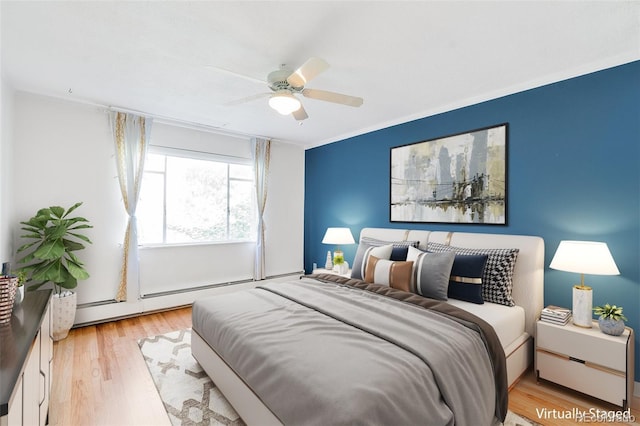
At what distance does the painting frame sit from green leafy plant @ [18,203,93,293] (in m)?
3.70

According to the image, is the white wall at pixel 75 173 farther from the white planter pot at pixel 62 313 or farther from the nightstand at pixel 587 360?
the nightstand at pixel 587 360

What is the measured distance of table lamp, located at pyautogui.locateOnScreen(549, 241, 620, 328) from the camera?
210 cm

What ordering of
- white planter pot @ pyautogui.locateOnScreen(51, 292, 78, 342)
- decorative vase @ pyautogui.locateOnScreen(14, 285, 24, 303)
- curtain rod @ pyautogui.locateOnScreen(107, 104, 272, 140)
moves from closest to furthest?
decorative vase @ pyautogui.locateOnScreen(14, 285, 24, 303)
white planter pot @ pyautogui.locateOnScreen(51, 292, 78, 342)
curtain rod @ pyautogui.locateOnScreen(107, 104, 272, 140)

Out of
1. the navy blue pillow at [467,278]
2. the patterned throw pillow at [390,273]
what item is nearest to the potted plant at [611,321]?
the navy blue pillow at [467,278]

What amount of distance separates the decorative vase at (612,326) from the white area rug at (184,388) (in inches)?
34.1

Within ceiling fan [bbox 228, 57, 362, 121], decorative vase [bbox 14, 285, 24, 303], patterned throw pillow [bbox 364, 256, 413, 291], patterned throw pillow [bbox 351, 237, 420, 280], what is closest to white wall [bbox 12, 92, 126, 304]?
decorative vase [bbox 14, 285, 24, 303]

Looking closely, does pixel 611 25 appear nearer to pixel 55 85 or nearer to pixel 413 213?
pixel 413 213

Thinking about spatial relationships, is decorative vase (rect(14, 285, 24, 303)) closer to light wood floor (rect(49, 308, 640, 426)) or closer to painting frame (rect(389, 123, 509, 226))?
light wood floor (rect(49, 308, 640, 426))

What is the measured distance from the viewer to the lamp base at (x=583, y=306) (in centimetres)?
224

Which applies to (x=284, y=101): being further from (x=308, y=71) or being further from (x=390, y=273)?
(x=390, y=273)

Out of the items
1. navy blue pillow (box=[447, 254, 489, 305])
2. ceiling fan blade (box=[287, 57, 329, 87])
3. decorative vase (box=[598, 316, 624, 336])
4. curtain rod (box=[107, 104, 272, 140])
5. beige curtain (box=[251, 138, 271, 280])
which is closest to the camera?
ceiling fan blade (box=[287, 57, 329, 87])

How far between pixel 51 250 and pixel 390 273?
332cm

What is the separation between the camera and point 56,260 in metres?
3.05

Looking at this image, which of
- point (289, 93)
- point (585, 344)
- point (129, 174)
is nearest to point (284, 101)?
point (289, 93)
